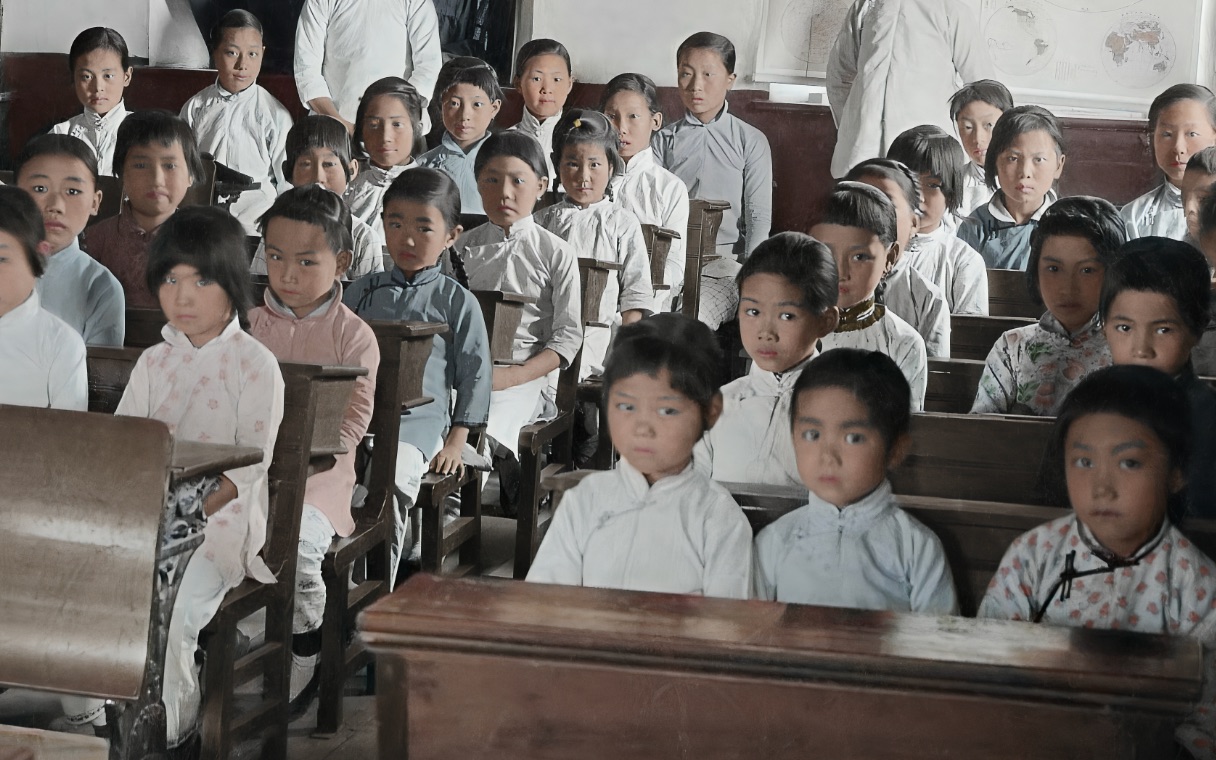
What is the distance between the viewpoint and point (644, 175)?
348 centimetres

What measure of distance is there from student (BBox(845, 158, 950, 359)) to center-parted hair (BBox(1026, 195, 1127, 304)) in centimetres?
39

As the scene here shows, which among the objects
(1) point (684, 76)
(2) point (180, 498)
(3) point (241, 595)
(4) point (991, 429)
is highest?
(1) point (684, 76)

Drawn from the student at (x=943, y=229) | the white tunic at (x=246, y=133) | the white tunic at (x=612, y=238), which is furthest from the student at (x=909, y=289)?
the white tunic at (x=246, y=133)

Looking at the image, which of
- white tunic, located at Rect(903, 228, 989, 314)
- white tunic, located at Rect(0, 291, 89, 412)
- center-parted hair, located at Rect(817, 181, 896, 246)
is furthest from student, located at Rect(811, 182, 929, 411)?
white tunic, located at Rect(0, 291, 89, 412)

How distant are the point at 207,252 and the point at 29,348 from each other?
38 cm

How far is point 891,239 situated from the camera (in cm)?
190

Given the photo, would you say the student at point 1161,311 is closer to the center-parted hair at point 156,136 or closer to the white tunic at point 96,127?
the center-parted hair at point 156,136

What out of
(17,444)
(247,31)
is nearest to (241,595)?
(17,444)

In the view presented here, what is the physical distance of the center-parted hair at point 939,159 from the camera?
2.86 meters

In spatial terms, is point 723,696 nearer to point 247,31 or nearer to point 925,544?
point 925,544

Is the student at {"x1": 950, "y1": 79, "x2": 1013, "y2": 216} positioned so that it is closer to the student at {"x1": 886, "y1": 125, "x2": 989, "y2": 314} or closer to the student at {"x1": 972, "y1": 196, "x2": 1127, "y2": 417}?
the student at {"x1": 886, "y1": 125, "x2": 989, "y2": 314}

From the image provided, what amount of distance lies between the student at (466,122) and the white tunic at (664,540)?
205cm

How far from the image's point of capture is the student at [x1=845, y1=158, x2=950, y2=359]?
2354 mm

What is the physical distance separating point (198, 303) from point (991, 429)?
1.17 metres
